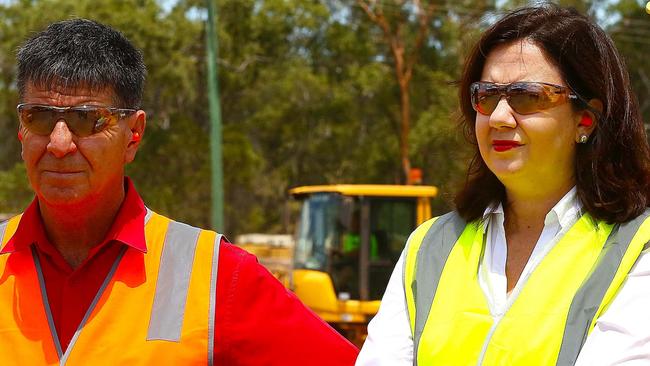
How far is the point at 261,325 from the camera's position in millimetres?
2820

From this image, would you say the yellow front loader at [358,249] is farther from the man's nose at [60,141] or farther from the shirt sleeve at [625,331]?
the shirt sleeve at [625,331]

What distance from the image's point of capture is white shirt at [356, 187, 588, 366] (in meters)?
2.71

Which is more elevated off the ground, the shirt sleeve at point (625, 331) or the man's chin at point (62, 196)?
the man's chin at point (62, 196)

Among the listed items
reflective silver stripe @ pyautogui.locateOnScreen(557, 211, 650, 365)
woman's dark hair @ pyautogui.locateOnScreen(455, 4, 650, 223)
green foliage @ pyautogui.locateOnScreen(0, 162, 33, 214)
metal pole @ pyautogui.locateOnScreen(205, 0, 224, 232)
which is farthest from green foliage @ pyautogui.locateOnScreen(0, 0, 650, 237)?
reflective silver stripe @ pyautogui.locateOnScreen(557, 211, 650, 365)

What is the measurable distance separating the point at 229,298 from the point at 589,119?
112 cm

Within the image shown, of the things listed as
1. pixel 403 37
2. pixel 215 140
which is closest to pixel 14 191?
pixel 215 140

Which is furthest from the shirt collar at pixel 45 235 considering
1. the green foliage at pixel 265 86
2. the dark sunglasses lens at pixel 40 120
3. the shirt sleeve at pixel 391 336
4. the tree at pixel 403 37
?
the tree at pixel 403 37

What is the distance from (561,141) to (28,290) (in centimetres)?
151

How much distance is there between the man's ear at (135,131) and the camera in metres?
2.91

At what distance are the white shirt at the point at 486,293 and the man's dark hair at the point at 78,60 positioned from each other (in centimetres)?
93

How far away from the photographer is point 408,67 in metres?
30.7

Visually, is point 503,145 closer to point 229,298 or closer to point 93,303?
point 229,298

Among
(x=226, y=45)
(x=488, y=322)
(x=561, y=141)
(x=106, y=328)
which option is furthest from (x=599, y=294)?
(x=226, y=45)

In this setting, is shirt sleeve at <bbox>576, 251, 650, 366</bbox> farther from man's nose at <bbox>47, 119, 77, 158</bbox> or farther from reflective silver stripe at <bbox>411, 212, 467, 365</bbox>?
man's nose at <bbox>47, 119, 77, 158</bbox>
